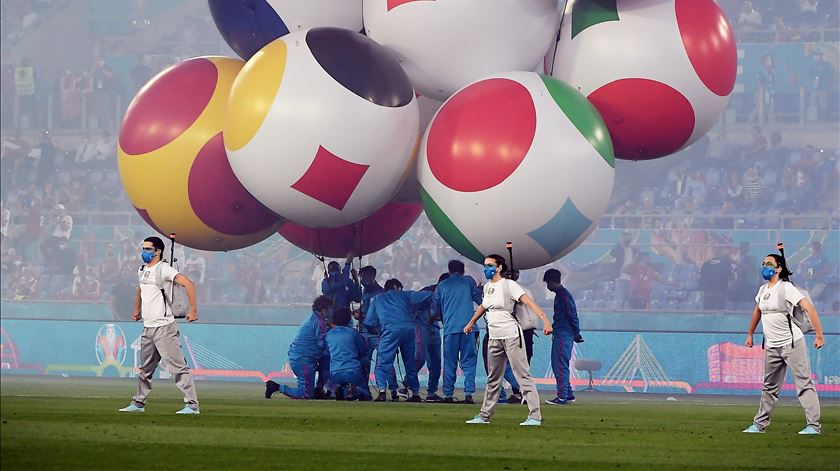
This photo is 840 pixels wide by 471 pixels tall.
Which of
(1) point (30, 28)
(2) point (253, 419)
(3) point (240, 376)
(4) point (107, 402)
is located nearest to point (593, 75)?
(2) point (253, 419)

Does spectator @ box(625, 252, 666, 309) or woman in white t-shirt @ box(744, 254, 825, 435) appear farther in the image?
spectator @ box(625, 252, 666, 309)

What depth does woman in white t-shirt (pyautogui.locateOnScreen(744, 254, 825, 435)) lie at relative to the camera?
9609 mm

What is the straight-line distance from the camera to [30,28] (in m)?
27.6

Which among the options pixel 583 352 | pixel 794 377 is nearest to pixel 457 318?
pixel 794 377

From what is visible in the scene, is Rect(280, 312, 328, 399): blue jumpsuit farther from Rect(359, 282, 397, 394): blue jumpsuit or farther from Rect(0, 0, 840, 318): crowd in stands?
Rect(0, 0, 840, 318): crowd in stands

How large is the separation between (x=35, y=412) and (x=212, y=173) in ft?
9.48

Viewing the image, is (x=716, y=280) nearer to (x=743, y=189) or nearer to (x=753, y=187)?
(x=743, y=189)

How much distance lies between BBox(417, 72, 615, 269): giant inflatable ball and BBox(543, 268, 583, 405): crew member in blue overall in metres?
1.93

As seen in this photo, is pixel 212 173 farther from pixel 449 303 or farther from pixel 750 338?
pixel 750 338

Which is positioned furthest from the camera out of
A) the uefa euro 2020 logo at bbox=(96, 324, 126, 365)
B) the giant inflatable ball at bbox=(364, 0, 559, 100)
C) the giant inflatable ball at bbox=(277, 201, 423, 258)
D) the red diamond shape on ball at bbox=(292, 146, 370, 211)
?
the uefa euro 2020 logo at bbox=(96, 324, 126, 365)

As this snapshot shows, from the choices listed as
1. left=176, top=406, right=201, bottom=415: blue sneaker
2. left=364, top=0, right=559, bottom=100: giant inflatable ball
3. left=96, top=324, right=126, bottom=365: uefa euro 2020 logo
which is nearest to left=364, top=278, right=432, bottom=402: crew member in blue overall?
left=364, top=0, right=559, bottom=100: giant inflatable ball

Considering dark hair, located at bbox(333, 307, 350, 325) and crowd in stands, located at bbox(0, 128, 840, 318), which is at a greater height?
crowd in stands, located at bbox(0, 128, 840, 318)

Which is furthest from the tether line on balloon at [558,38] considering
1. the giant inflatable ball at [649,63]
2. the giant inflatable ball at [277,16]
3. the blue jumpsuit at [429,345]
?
the blue jumpsuit at [429,345]

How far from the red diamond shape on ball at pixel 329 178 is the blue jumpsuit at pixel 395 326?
6.55 ft
